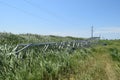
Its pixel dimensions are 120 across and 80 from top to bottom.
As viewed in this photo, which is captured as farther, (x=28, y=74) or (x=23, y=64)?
(x=23, y=64)

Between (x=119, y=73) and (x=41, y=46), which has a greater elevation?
(x=41, y=46)

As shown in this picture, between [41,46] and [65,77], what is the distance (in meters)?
5.19

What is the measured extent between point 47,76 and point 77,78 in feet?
3.53

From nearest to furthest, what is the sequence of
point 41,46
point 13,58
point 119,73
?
point 13,58, point 119,73, point 41,46

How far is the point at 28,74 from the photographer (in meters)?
8.98

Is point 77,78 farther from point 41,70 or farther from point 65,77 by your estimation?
point 41,70

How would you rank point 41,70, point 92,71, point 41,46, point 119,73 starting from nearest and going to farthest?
point 41,70
point 92,71
point 119,73
point 41,46

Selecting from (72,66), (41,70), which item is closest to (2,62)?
(41,70)

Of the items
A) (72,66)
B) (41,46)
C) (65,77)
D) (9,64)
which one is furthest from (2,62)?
(41,46)

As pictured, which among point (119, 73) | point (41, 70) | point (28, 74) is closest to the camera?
point (28, 74)

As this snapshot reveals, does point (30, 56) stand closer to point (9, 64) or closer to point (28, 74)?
point (9, 64)

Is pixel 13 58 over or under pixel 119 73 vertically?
over

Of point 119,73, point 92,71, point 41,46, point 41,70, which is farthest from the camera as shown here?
point 41,46

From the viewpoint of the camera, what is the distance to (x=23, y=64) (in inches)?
399
